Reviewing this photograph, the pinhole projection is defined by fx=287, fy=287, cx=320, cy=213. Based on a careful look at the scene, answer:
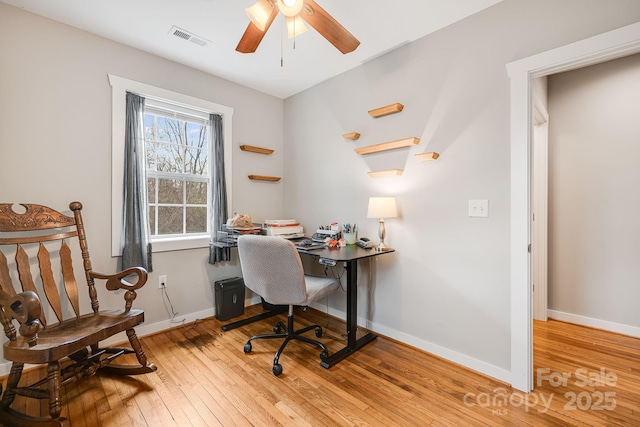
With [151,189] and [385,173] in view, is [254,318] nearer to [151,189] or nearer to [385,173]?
[151,189]

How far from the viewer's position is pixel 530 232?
1.78 m

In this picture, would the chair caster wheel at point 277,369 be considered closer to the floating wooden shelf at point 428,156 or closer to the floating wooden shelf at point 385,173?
the floating wooden shelf at point 385,173

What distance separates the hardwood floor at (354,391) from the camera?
5.04 ft

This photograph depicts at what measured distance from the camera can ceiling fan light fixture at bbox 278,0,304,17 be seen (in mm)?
1310

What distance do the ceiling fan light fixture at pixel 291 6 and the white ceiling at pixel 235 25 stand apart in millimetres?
702

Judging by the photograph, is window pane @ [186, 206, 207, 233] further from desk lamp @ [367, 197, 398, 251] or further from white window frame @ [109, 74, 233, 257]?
desk lamp @ [367, 197, 398, 251]

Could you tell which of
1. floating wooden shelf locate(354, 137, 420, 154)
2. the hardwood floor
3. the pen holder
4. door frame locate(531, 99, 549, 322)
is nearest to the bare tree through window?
the hardwood floor

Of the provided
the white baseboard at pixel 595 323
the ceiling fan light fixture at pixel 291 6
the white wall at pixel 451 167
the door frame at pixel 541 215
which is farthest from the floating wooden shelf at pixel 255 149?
the white baseboard at pixel 595 323

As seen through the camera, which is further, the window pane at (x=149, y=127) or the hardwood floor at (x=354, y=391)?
the window pane at (x=149, y=127)

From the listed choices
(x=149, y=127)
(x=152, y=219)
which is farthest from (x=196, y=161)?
(x=152, y=219)

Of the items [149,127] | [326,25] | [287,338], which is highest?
[326,25]

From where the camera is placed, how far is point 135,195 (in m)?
2.39

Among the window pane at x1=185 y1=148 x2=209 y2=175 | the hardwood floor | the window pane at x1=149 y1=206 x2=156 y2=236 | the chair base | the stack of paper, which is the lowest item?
the hardwood floor

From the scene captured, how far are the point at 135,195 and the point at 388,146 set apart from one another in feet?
7.08
